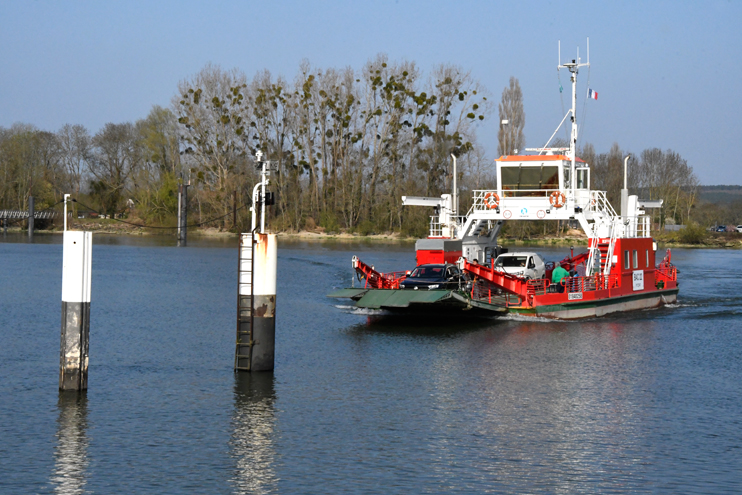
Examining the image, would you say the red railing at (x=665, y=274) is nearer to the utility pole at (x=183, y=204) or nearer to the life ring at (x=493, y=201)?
→ the life ring at (x=493, y=201)

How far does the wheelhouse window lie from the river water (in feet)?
18.6

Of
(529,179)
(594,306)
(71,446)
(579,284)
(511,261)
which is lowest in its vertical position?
(71,446)

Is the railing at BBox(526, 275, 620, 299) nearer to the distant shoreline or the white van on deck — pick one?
the white van on deck

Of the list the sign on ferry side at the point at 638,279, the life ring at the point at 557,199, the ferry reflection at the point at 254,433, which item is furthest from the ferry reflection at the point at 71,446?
the sign on ferry side at the point at 638,279

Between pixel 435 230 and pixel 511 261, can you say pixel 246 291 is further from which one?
pixel 435 230

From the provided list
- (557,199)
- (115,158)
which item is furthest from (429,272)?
(115,158)

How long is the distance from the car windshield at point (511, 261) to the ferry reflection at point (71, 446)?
1893cm

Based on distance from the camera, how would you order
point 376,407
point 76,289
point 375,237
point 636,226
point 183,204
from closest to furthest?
point 76,289, point 376,407, point 636,226, point 183,204, point 375,237

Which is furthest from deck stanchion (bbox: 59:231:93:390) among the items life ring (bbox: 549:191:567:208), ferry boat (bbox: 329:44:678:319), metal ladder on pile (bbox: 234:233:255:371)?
life ring (bbox: 549:191:567:208)

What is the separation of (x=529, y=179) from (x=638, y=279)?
6.07m

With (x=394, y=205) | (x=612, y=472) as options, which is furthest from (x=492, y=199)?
(x=394, y=205)

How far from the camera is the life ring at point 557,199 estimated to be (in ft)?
110

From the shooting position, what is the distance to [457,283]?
3003cm

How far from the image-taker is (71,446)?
51.5 feet
